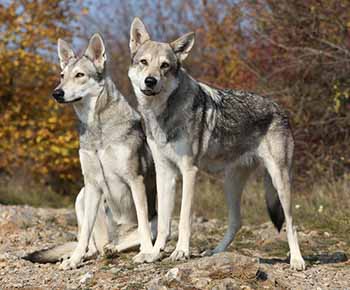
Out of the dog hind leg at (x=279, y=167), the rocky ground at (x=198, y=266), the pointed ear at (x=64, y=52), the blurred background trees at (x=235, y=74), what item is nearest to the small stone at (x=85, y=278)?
the rocky ground at (x=198, y=266)

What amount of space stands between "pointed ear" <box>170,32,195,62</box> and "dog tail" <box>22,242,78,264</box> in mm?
2221

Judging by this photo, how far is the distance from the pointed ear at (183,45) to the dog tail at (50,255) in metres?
2.22

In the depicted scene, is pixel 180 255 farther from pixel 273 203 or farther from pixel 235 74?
pixel 235 74

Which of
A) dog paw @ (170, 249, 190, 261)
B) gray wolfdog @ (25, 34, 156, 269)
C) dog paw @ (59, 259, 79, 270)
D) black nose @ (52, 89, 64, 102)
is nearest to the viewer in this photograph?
dog paw @ (170, 249, 190, 261)

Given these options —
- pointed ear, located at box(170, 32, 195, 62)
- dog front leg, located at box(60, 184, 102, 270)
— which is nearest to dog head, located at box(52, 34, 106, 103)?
pointed ear, located at box(170, 32, 195, 62)

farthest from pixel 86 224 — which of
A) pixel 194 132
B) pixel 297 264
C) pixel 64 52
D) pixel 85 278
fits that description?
pixel 297 264

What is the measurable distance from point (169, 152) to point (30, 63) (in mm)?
7789

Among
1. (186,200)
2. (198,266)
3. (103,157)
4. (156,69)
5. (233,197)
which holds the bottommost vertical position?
(198,266)

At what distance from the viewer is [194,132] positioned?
614 centimetres

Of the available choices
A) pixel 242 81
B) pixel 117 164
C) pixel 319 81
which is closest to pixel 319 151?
pixel 319 81

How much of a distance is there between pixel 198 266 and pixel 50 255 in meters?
2.06

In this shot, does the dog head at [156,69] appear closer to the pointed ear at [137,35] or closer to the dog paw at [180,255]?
the pointed ear at [137,35]

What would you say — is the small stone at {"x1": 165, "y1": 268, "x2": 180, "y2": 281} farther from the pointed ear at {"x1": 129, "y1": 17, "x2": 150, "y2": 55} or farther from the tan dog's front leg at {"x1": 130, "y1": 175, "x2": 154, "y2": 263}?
the pointed ear at {"x1": 129, "y1": 17, "x2": 150, "y2": 55}

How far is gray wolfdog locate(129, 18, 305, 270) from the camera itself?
6102mm
